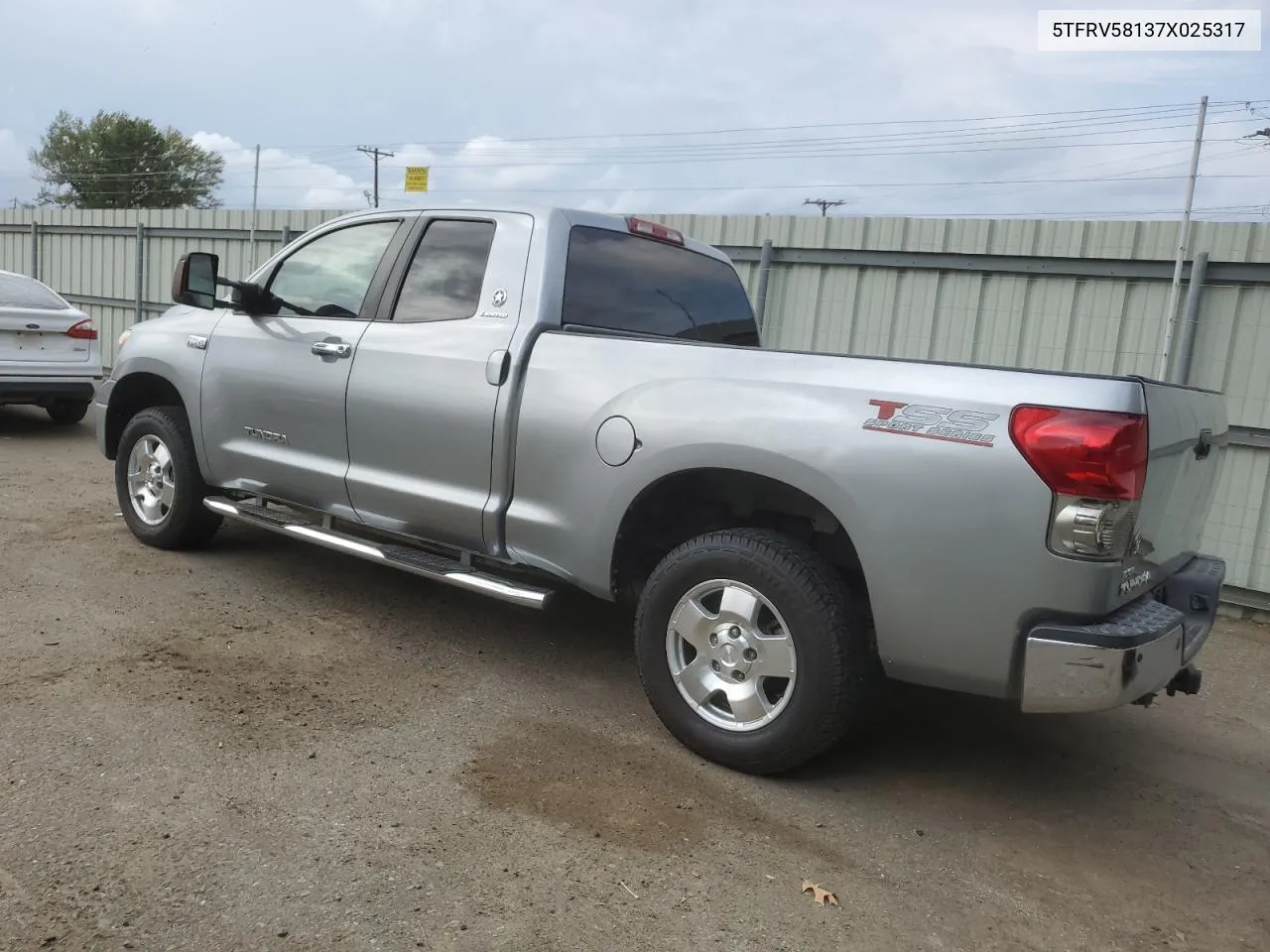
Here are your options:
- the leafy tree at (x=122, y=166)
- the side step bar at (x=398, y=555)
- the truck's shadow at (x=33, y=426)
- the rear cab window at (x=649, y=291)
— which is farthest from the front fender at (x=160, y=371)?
the leafy tree at (x=122, y=166)

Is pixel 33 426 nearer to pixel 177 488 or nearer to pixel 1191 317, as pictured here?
pixel 177 488

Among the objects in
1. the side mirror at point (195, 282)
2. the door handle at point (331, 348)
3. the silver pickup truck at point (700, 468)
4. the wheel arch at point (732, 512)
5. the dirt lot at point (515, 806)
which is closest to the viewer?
the dirt lot at point (515, 806)

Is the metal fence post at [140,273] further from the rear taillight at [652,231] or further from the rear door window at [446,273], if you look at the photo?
the rear taillight at [652,231]

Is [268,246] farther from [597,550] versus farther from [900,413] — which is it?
[900,413]

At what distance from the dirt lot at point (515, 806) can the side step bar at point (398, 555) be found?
0.42 meters

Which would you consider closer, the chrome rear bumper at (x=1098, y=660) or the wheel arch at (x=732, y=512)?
the chrome rear bumper at (x=1098, y=660)

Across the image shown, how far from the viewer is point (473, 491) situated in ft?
13.0

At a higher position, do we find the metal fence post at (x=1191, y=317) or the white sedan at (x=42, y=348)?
the metal fence post at (x=1191, y=317)

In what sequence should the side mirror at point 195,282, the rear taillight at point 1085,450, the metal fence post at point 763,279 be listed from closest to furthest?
the rear taillight at point 1085,450, the side mirror at point 195,282, the metal fence post at point 763,279

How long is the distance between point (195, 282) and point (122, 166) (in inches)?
2460

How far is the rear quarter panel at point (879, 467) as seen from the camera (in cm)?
274

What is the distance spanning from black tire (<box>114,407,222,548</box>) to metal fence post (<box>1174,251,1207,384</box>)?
594 cm

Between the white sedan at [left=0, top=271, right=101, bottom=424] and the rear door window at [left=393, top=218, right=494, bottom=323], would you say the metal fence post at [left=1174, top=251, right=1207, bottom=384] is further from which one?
the white sedan at [left=0, top=271, right=101, bottom=424]

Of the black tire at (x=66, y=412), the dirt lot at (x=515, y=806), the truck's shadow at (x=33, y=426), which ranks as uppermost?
the black tire at (x=66, y=412)
